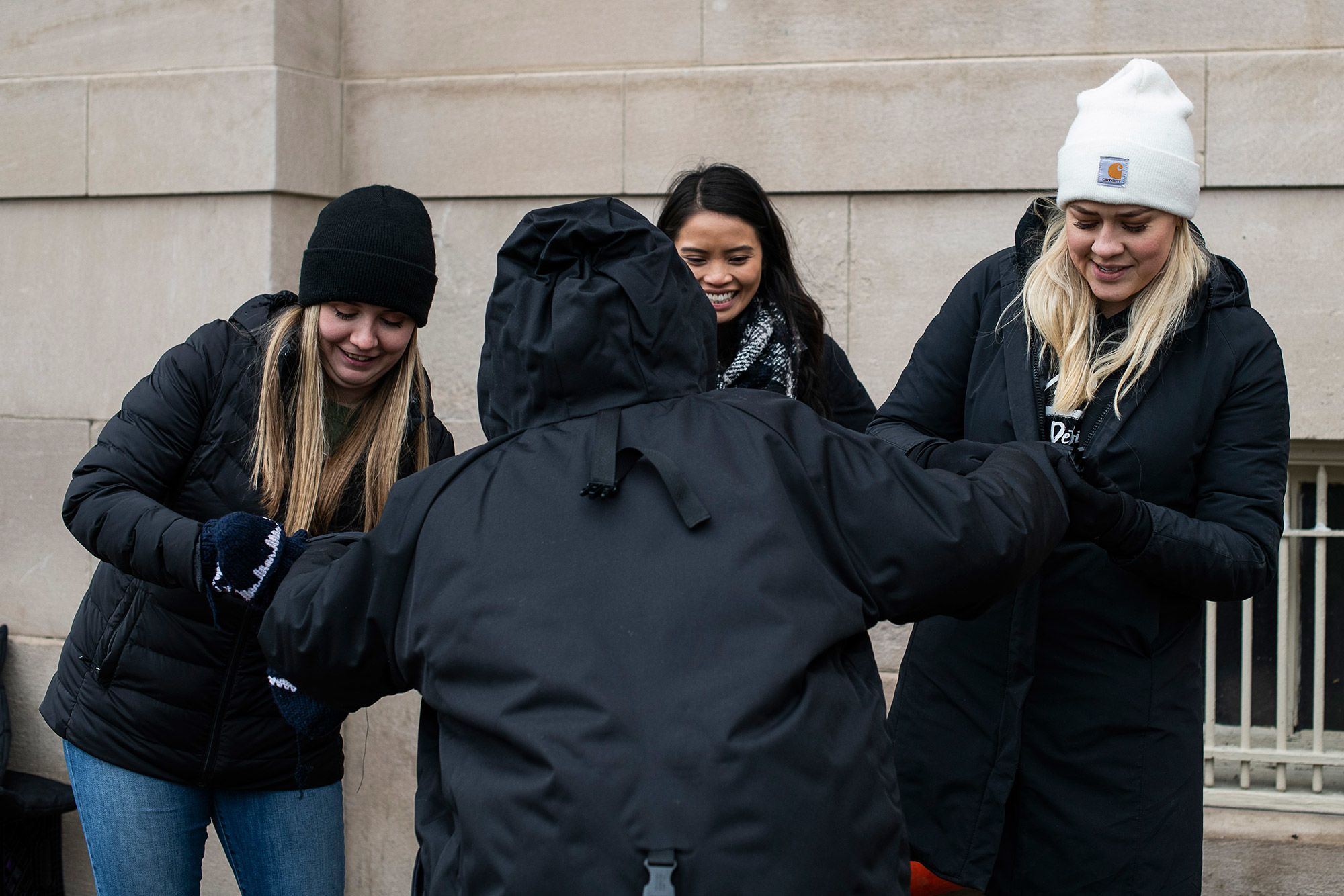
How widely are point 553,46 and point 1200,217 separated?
2200 mm

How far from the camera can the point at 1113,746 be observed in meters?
2.37

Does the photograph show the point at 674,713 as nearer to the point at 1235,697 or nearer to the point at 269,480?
the point at 269,480

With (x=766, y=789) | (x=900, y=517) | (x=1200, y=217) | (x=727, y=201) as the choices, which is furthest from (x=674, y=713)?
(x=1200, y=217)

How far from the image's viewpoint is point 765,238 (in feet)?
10.7

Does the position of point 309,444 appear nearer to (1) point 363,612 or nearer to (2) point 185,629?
(2) point 185,629

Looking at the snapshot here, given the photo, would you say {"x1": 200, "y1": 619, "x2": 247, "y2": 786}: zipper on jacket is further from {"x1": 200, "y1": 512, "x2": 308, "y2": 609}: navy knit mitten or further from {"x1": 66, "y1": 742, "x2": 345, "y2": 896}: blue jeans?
{"x1": 200, "y1": 512, "x2": 308, "y2": 609}: navy knit mitten

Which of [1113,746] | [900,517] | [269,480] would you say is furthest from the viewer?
[269,480]

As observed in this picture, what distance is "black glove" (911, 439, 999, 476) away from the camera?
2082 mm

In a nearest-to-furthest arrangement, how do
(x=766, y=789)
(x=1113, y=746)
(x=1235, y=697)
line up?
→ (x=766, y=789) < (x=1113, y=746) < (x=1235, y=697)

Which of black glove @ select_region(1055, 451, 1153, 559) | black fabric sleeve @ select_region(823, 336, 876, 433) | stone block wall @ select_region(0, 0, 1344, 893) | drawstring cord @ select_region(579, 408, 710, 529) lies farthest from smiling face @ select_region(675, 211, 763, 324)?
drawstring cord @ select_region(579, 408, 710, 529)

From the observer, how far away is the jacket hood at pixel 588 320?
1814 millimetres

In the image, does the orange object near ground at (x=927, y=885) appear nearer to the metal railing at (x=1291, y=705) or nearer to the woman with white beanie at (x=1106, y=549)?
the woman with white beanie at (x=1106, y=549)

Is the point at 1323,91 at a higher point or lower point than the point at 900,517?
higher

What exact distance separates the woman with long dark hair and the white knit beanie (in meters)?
0.86
